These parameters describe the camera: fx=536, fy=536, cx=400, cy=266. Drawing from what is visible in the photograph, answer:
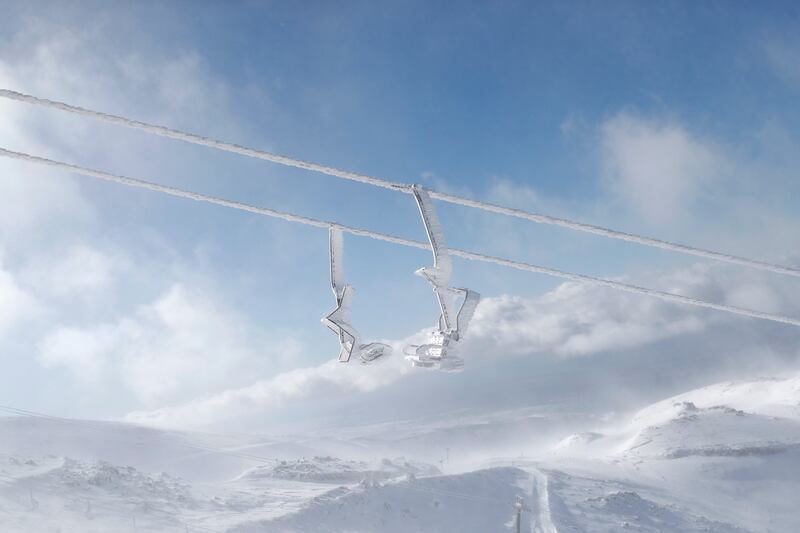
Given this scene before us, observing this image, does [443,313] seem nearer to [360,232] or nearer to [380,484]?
[360,232]

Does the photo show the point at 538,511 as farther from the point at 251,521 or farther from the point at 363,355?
the point at 363,355

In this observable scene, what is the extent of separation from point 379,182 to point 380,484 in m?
38.1

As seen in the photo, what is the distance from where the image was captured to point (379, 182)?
5980mm

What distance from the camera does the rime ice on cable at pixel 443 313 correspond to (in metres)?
6.45

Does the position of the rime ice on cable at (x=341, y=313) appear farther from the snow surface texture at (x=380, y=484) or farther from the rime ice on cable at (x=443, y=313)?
the snow surface texture at (x=380, y=484)

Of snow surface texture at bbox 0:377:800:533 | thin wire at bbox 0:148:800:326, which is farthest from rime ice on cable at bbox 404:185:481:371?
snow surface texture at bbox 0:377:800:533

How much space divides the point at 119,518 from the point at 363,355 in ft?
93.4

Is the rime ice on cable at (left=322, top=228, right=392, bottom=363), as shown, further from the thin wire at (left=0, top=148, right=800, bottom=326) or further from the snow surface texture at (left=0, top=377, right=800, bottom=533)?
the snow surface texture at (left=0, top=377, right=800, bottom=533)

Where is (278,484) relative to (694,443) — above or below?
below

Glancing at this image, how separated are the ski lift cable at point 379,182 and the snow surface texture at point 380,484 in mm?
25874

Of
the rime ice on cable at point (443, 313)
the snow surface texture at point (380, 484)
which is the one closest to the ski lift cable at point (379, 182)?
the rime ice on cable at point (443, 313)

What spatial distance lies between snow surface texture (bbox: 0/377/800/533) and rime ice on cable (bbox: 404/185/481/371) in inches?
1010

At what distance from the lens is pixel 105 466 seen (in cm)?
3588

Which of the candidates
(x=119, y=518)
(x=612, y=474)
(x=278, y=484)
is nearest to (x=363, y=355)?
(x=119, y=518)
